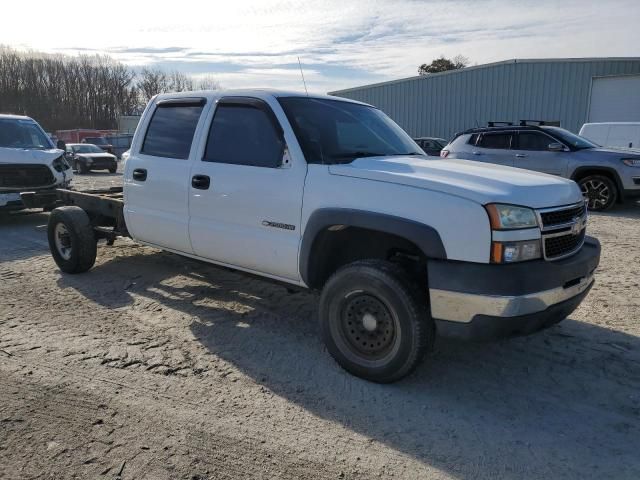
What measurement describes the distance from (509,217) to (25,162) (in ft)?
31.0

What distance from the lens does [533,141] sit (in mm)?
11539

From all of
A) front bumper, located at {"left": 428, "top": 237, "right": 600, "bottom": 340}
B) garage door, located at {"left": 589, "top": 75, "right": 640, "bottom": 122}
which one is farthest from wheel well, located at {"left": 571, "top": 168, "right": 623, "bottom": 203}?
garage door, located at {"left": 589, "top": 75, "right": 640, "bottom": 122}

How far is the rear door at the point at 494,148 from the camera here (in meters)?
11.8

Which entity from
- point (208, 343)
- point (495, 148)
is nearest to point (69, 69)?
point (495, 148)

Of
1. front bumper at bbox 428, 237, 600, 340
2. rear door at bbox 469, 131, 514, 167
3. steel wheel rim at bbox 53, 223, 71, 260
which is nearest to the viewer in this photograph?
front bumper at bbox 428, 237, 600, 340

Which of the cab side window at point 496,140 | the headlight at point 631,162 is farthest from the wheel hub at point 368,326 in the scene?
the cab side window at point 496,140

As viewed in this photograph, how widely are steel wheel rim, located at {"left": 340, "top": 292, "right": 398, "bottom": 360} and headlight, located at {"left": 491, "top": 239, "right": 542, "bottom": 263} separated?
80 cm

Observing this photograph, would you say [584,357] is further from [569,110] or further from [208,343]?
[569,110]

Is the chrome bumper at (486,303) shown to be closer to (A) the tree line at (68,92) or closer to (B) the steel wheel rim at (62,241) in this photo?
(B) the steel wheel rim at (62,241)

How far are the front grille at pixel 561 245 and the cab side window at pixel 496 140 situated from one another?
8.94 meters

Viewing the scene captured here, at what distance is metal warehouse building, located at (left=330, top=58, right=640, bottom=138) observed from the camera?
2361cm

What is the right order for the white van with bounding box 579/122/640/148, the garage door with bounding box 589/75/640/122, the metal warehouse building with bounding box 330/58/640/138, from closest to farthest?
1. the white van with bounding box 579/122/640/148
2. the garage door with bounding box 589/75/640/122
3. the metal warehouse building with bounding box 330/58/640/138

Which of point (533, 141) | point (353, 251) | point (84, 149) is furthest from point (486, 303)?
point (84, 149)

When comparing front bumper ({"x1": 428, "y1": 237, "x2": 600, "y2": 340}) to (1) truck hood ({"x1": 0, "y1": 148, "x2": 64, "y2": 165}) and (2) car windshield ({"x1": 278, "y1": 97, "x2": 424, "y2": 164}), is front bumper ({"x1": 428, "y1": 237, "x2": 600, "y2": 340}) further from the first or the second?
(1) truck hood ({"x1": 0, "y1": 148, "x2": 64, "y2": 165})
